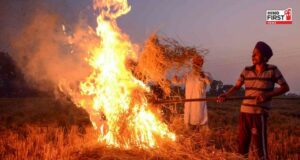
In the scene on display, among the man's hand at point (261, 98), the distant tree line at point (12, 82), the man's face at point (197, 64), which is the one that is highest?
the distant tree line at point (12, 82)

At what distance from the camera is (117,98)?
6941 mm

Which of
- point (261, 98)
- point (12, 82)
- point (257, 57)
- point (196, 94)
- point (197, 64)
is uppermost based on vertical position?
point (12, 82)

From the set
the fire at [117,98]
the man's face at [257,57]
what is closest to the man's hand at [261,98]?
the man's face at [257,57]

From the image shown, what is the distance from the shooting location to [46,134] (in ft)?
29.6

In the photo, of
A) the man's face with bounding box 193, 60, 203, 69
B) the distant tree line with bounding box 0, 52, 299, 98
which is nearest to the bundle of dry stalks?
the man's face with bounding box 193, 60, 203, 69

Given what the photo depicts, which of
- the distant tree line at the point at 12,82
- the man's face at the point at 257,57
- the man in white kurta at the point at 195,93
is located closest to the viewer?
the man's face at the point at 257,57

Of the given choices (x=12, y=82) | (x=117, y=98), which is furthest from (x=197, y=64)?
(x=12, y=82)

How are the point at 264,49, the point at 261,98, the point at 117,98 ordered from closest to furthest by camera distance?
the point at 261,98
the point at 264,49
the point at 117,98

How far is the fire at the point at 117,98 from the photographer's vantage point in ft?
22.0

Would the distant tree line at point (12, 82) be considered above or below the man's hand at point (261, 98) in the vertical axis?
above

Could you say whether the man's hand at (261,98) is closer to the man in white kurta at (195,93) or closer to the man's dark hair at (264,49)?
the man's dark hair at (264,49)

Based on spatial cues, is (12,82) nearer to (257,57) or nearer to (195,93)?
(195,93)

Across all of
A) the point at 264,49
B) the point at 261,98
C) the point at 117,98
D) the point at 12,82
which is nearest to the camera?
the point at 261,98

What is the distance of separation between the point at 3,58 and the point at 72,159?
157ft
